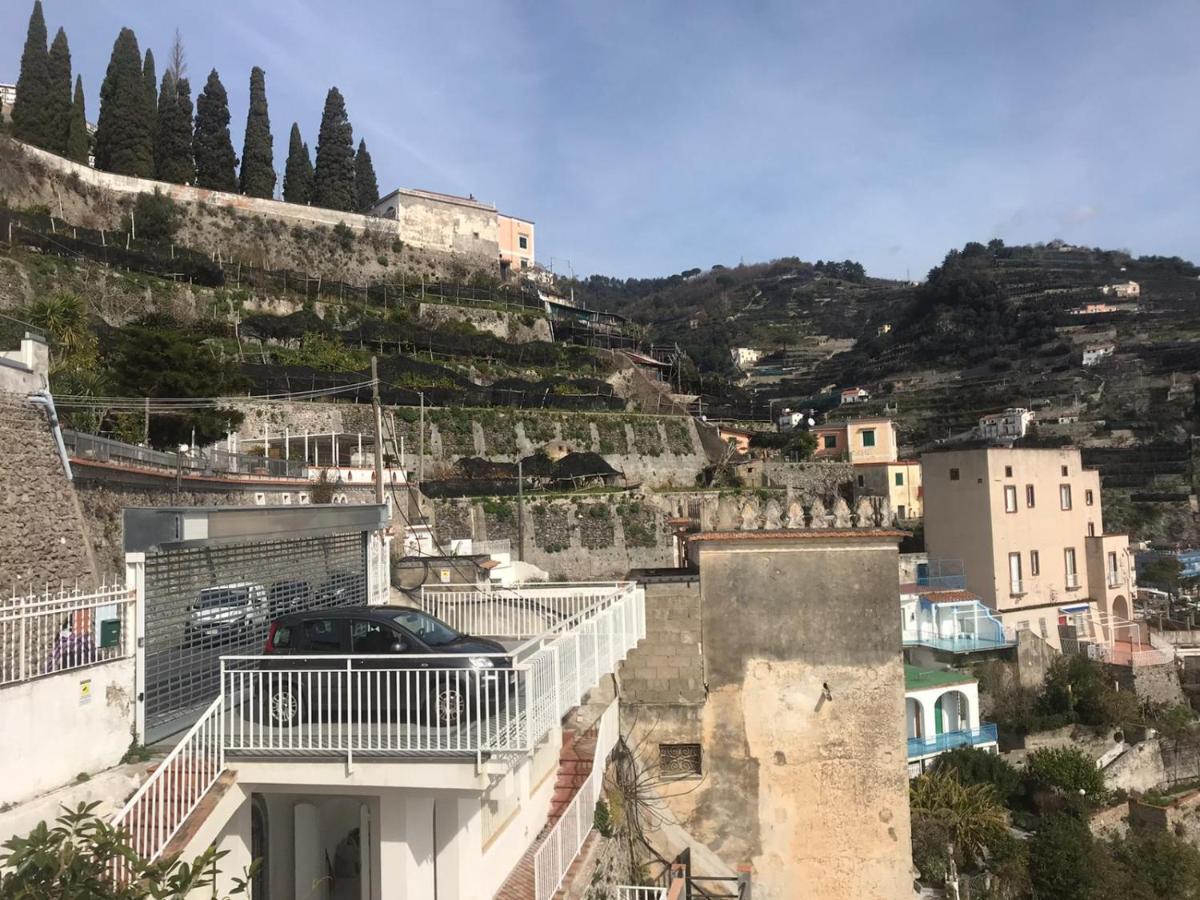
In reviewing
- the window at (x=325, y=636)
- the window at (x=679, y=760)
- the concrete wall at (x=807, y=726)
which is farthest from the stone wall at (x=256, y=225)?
the concrete wall at (x=807, y=726)

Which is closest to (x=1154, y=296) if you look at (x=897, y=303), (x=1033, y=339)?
(x=1033, y=339)

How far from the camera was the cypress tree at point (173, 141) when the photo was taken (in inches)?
2122

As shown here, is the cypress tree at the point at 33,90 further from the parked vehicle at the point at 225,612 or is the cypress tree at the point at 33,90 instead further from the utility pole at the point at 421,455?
the parked vehicle at the point at 225,612

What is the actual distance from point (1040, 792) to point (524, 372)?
1417 inches

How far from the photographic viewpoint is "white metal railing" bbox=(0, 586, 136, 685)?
6121 mm

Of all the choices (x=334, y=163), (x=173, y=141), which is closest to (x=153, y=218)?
(x=173, y=141)

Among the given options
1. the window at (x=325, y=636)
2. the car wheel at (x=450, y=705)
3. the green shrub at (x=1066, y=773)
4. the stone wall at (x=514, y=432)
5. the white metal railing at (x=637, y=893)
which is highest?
the stone wall at (x=514, y=432)

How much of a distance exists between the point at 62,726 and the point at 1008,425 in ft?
288

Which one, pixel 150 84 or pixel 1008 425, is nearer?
pixel 150 84

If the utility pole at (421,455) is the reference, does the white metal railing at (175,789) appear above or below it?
below

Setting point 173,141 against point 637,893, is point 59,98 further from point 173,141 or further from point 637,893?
point 637,893

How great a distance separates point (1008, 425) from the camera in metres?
81.2

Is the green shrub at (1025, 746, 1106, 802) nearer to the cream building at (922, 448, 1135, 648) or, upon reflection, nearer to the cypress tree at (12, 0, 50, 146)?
the cream building at (922, 448, 1135, 648)

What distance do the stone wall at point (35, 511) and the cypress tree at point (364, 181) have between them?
59413mm
